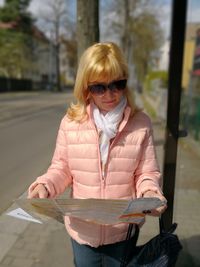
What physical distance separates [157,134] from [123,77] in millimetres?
10063

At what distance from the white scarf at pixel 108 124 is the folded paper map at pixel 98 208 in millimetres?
336

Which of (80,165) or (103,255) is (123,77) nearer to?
(80,165)

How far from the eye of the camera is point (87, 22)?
222 inches

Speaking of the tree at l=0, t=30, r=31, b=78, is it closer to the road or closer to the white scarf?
the road

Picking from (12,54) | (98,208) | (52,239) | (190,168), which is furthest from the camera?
(12,54)

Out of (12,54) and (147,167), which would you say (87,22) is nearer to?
(147,167)

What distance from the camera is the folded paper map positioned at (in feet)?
5.70

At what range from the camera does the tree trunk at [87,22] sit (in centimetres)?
555

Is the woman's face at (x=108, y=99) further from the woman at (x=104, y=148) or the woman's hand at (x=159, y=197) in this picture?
the woman's hand at (x=159, y=197)

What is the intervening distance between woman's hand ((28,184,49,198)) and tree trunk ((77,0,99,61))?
391cm

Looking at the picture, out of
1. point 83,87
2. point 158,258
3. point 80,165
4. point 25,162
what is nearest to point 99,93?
point 83,87

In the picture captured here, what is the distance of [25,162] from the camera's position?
8.38 meters

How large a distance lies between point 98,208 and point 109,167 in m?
0.33

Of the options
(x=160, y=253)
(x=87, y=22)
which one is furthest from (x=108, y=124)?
(x=87, y=22)
